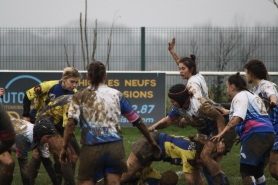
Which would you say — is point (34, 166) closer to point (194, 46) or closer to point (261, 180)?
point (261, 180)

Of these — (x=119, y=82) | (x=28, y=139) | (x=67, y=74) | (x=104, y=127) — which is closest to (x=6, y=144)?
(x=104, y=127)

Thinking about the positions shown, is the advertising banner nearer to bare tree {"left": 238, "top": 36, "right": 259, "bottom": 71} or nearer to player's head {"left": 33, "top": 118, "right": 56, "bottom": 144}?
bare tree {"left": 238, "top": 36, "right": 259, "bottom": 71}

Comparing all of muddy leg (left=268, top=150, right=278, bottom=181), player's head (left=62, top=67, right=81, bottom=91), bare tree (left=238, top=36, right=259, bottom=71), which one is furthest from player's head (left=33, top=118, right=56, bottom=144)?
bare tree (left=238, top=36, right=259, bottom=71)

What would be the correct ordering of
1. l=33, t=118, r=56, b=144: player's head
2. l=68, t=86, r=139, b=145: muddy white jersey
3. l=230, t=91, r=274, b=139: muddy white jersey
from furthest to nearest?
l=33, t=118, r=56, b=144: player's head → l=230, t=91, r=274, b=139: muddy white jersey → l=68, t=86, r=139, b=145: muddy white jersey

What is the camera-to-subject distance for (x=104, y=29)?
20.8 meters

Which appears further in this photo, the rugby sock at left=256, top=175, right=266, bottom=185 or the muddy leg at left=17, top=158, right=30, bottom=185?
the muddy leg at left=17, top=158, right=30, bottom=185

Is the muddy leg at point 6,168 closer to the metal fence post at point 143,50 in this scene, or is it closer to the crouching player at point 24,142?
the crouching player at point 24,142

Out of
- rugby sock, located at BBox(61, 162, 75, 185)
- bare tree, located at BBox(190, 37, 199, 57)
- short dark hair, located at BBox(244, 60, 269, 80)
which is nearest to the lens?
short dark hair, located at BBox(244, 60, 269, 80)

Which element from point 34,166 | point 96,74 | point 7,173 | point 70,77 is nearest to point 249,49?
point 70,77

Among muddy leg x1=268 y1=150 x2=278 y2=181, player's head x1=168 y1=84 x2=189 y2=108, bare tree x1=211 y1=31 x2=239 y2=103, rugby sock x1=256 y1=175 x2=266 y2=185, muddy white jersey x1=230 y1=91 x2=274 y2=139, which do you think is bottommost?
rugby sock x1=256 y1=175 x2=266 y2=185

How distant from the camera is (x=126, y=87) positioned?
1881cm

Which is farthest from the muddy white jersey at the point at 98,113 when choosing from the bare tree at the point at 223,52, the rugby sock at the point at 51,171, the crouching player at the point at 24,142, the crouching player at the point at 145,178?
the bare tree at the point at 223,52

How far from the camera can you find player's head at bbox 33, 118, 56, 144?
9.52 m

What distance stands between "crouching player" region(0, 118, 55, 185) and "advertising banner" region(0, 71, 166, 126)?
8.60 metres
